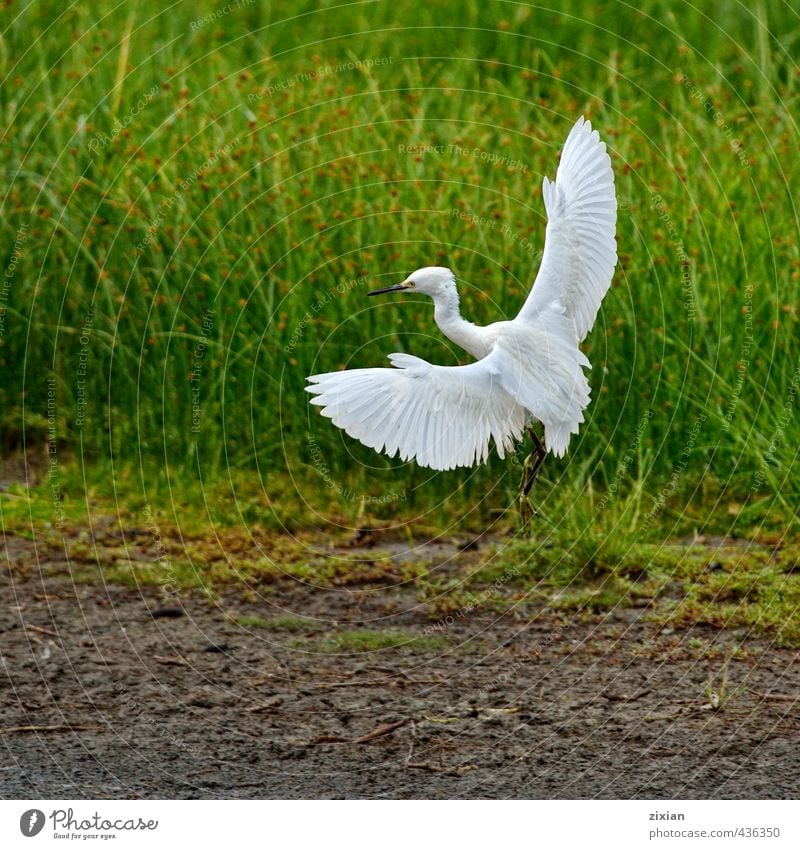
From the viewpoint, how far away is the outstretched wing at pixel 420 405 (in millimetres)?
3564

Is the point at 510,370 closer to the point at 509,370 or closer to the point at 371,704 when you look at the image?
the point at 509,370

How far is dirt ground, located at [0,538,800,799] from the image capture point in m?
3.85

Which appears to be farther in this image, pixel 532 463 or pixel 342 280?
pixel 342 280

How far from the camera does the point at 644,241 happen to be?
5.77 metres

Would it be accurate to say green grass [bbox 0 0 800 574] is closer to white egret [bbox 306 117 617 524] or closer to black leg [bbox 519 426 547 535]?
black leg [bbox 519 426 547 535]

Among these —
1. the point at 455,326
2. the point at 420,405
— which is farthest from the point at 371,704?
the point at 455,326

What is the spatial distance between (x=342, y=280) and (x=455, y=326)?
83.6 inches

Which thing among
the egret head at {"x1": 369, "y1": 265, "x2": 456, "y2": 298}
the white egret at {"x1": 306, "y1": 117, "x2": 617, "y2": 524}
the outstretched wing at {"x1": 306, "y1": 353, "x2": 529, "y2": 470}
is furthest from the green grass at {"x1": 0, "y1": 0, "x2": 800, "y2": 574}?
the egret head at {"x1": 369, "y1": 265, "x2": 456, "y2": 298}

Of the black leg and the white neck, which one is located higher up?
the white neck

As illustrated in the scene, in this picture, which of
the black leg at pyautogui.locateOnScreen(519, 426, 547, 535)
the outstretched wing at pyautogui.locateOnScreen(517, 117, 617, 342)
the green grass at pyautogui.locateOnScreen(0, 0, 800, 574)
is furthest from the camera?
the green grass at pyautogui.locateOnScreen(0, 0, 800, 574)

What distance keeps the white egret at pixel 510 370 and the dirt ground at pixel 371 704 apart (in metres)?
0.78

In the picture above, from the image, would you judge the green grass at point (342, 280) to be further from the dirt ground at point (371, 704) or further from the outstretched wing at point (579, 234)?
the outstretched wing at point (579, 234)

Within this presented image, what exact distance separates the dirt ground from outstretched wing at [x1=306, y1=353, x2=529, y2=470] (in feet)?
3.05

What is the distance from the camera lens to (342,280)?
5.73m
